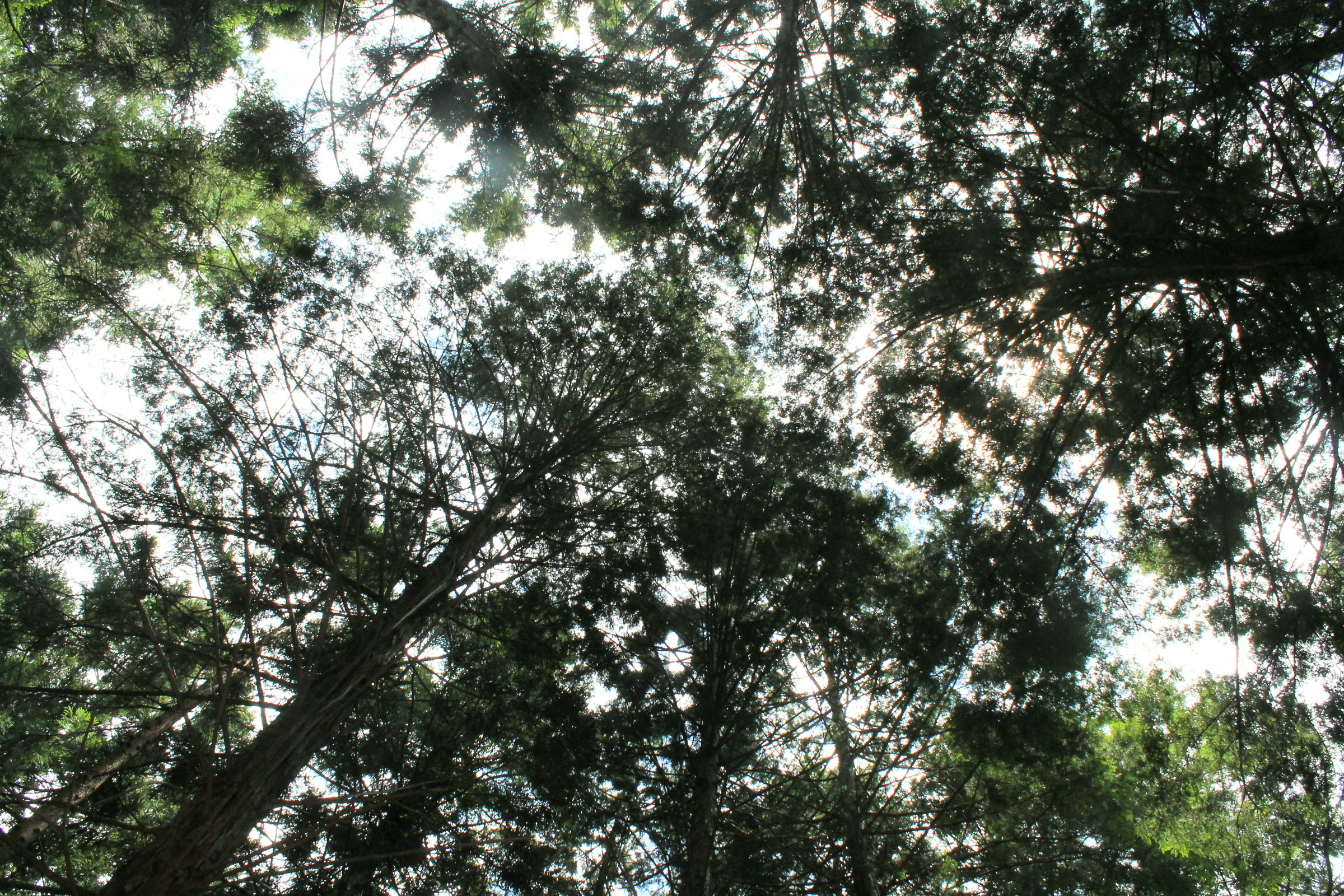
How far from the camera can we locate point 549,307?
8.91 metres

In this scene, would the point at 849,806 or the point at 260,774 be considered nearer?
the point at 260,774

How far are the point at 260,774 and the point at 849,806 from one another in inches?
195

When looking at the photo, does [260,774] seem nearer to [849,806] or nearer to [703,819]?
[703,819]

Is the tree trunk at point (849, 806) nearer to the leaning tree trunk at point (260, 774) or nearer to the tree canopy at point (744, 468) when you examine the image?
the tree canopy at point (744, 468)

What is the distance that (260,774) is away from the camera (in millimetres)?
3846

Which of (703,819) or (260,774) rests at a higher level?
(703,819)

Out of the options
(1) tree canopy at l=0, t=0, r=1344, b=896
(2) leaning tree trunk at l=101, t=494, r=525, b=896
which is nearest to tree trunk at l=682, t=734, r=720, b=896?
(1) tree canopy at l=0, t=0, r=1344, b=896

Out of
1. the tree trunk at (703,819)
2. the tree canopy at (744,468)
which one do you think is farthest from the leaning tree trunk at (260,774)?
the tree trunk at (703,819)

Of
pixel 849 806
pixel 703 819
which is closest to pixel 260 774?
pixel 703 819

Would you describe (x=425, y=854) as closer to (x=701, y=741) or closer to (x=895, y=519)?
(x=701, y=741)

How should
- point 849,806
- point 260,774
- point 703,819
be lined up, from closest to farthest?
point 260,774, point 703,819, point 849,806

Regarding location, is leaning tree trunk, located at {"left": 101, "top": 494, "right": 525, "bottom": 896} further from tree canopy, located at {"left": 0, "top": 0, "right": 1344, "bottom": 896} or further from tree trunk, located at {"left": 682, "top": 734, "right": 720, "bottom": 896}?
tree trunk, located at {"left": 682, "top": 734, "right": 720, "bottom": 896}

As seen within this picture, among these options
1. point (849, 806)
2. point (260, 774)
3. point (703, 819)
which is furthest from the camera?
point (849, 806)

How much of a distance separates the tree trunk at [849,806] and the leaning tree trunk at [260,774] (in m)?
3.87
